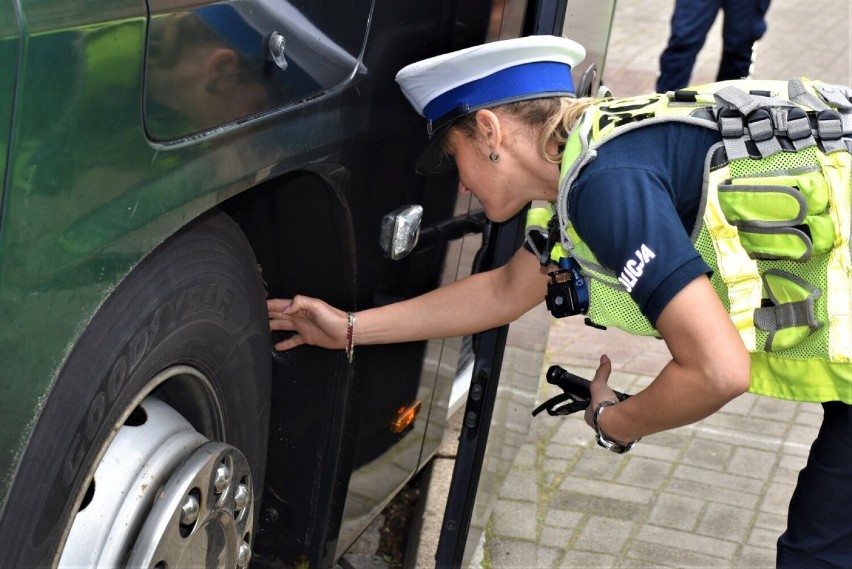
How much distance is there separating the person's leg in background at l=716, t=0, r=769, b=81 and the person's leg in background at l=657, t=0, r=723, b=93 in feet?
0.32

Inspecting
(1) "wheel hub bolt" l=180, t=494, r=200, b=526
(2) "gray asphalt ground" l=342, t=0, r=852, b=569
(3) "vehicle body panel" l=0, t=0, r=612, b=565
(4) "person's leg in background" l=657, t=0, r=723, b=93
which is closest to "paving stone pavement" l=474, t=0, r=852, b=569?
(2) "gray asphalt ground" l=342, t=0, r=852, b=569

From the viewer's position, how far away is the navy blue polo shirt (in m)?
1.65

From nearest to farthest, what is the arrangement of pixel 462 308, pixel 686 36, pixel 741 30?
1. pixel 462 308
2. pixel 686 36
3. pixel 741 30

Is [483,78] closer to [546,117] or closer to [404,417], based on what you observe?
[546,117]

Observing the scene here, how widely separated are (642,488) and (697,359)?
1782mm

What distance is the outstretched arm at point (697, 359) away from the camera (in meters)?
1.67

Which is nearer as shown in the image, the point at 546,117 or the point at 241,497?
the point at 241,497

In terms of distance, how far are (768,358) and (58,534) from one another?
1230 millimetres

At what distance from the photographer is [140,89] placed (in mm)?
1251

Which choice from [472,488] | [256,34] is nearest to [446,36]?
[256,34]

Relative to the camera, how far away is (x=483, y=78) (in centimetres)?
187

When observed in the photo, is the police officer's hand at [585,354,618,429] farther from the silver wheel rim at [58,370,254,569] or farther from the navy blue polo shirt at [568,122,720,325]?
the silver wheel rim at [58,370,254,569]

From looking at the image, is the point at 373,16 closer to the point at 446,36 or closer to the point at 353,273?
the point at 446,36

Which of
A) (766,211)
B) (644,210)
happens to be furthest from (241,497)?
(766,211)
